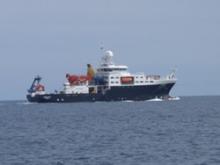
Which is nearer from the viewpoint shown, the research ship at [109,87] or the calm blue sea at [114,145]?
the calm blue sea at [114,145]

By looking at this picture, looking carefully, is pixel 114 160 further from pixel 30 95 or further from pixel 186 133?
pixel 30 95

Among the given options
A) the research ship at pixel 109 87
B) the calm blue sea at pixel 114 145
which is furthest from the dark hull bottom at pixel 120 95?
the calm blue sea at pixel 114 145

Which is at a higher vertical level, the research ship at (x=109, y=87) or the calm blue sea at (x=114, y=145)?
the research ship at (x=109, y=87)

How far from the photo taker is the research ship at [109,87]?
11844 centimetres

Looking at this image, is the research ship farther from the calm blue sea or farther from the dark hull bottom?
the calm blue sea

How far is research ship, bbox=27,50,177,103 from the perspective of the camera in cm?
11844

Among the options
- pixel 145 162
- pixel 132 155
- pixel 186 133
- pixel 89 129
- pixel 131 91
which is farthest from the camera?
pixel 131 91

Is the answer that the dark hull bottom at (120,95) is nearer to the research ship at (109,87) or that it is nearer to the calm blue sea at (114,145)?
the research ship at (109,87)

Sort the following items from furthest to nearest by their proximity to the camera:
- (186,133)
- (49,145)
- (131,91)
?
1. (131,91)
2. (186,133)
3. (49,145)

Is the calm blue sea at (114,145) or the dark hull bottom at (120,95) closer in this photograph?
the calm blue sea at (114,145)

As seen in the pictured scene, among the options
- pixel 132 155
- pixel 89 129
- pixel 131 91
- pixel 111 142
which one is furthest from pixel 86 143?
pixel 131 91

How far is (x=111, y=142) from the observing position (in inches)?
1730

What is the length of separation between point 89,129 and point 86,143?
12095 mm

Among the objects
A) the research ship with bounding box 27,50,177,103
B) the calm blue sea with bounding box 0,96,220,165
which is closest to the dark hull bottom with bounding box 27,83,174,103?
the research ship with bounding box 27,50,177,103
